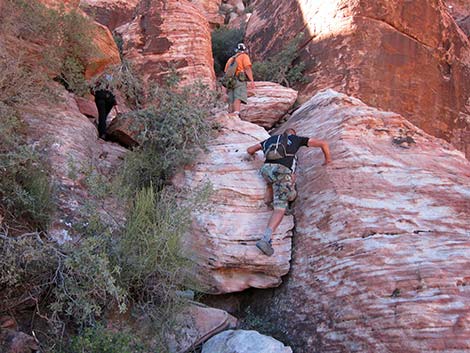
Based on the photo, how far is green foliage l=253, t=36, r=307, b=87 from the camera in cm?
1234

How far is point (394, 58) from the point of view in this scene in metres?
12.0

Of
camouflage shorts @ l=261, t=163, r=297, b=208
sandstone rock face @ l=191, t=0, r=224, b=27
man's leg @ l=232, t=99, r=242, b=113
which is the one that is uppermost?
camouflage shorts @ l=261, t=163, r=297, b=208

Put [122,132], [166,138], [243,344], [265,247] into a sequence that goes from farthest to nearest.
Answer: [122,132] → [166,138] → [265,247] → [243,344]

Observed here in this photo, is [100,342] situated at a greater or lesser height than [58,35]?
lesser

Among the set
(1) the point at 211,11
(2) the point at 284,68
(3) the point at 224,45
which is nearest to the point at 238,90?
(2) the point at 284,68

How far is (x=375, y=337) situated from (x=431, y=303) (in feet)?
2.06

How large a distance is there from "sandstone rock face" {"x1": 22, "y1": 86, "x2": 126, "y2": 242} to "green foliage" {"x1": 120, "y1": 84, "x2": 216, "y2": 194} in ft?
1.66

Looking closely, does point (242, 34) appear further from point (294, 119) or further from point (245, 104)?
point (294, 119)

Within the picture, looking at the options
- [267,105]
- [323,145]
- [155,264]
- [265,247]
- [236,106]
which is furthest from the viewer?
[267,105]

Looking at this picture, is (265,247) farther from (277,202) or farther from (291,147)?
(291,147)

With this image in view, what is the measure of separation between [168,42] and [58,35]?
2.89m

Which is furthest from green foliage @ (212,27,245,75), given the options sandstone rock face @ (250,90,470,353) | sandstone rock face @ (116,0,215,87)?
sandstone rock face @ (250,90,470,353)

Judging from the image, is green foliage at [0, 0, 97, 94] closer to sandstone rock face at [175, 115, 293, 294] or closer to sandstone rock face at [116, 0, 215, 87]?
sandstone rock face at [116, 0, 215, 87]

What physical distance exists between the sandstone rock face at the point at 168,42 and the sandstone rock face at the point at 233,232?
4194 mm
